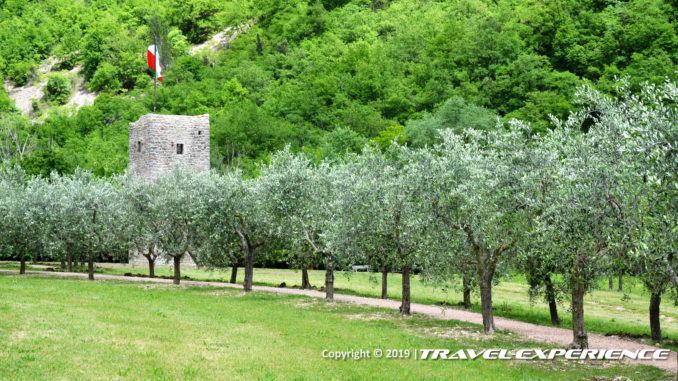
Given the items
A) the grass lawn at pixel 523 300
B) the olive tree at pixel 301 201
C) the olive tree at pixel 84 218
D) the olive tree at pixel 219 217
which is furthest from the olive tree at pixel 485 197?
the olive tree at pixel 84 218

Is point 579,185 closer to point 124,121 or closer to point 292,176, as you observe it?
point 292,176

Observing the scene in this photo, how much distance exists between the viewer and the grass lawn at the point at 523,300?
33125 millimetres

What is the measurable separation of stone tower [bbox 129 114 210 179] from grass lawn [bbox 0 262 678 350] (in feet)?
36.9

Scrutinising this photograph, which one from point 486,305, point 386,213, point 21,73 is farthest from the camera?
point 21,73

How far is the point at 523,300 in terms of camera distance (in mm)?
45781

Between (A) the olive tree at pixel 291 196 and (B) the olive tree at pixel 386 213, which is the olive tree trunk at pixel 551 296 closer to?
(B) the olive tree at pixel 386 213

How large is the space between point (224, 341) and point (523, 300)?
2748 cm

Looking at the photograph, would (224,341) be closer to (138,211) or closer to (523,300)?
(523,300)

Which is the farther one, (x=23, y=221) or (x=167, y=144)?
(x=167, y=144)

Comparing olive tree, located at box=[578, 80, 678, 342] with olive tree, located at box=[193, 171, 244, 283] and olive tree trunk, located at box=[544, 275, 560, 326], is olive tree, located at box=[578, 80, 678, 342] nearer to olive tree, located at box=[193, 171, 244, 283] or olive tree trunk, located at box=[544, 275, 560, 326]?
olive tree trunk, located at box=[544, 275, 560, 326]

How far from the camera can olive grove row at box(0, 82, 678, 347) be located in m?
18.7

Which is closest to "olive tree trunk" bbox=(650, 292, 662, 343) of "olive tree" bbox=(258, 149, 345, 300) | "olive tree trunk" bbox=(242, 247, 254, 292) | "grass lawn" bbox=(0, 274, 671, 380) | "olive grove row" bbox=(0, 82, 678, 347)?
"olive grove row" bbox=(0, 82, 678, 347)

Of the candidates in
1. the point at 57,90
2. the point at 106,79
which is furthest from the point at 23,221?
the point at 57,90

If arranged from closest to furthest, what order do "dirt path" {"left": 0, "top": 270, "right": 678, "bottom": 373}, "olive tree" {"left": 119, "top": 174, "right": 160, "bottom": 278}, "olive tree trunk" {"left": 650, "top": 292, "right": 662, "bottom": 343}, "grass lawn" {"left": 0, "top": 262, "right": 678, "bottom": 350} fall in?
1. "dirt path" {"left": 0, "top": 270, "right": 678, "bottom": 373}
2. "olive tree trunk" {"left": 650, "top": 292, "right": 662, "bottom": 343}
3. "grass lawn" {"left": 0, "top": 262, "right": 678, "bottom": 350}
4. "olive tree" {"left": 119, "top": 174, "right": 160, "bottom": 278}
